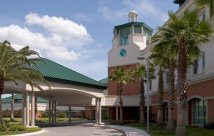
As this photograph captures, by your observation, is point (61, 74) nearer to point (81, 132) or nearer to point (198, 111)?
point (81, 132)

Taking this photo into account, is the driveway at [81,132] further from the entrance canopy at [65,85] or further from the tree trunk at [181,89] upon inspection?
the tree trunk at [181,89]

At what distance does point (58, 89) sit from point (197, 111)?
15.0m

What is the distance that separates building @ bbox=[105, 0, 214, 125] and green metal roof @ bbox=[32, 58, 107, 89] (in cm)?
1043

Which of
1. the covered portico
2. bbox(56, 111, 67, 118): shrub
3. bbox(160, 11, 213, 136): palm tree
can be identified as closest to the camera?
bbox(160, 11, 213, 136): palm tree

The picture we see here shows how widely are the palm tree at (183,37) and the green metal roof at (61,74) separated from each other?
1746 centimetres

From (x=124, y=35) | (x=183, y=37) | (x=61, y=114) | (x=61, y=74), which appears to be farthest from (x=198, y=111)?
(x=61, y=114)

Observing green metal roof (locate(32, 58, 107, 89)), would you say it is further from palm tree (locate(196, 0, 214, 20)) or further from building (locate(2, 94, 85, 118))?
building (locate(2, 94, 85, 118))

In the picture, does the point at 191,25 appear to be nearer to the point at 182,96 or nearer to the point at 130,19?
the point at 182,96

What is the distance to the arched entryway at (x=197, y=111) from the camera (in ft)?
131

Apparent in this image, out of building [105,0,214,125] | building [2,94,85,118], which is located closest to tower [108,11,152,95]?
building [105,0,214,125]

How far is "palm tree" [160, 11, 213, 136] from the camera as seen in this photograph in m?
26.2

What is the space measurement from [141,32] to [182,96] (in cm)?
4738

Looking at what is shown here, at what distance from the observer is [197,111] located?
42188mm

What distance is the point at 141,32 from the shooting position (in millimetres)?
73250
